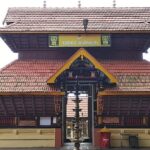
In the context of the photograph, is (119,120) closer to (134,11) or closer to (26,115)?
(26,115)

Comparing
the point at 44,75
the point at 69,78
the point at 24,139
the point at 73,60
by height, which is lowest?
the point at 24,139

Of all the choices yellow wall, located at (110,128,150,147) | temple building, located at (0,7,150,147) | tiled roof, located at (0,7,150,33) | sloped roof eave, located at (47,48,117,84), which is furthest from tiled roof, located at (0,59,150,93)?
yellow wall, located at (110,128,150,147)

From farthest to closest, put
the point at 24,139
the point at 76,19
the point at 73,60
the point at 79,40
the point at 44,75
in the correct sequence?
the point at 76,19 → the point at 79,40 → the point at 44,75 → the point at 24,139 → the point at 73,60

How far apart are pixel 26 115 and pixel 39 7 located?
8.22 meters

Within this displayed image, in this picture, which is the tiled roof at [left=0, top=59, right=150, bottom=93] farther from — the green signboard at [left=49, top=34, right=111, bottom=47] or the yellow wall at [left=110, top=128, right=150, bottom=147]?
the yellow wall at [left=110, top=128, right=150, bottom=147]

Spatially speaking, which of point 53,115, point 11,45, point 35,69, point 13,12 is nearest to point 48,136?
point 53,115

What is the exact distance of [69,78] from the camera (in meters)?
21.4

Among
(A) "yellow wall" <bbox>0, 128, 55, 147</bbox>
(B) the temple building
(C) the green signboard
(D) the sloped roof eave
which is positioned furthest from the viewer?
(C) the green signboard

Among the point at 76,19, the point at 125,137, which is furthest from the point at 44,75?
the point at 125,137

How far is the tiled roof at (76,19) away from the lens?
75.7ft

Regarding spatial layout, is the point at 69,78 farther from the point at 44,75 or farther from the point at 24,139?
the point at 24,139

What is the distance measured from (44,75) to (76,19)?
15.8 ft

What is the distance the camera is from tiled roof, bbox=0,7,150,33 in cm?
2308

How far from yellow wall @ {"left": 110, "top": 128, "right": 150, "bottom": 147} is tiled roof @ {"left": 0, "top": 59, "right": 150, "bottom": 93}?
2378mm
